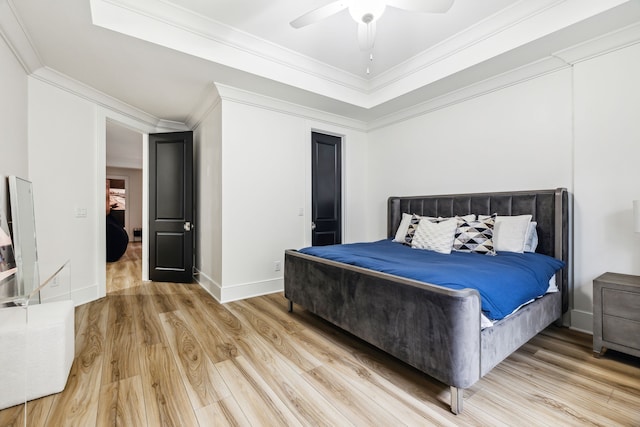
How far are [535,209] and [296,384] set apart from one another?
8.58 ft

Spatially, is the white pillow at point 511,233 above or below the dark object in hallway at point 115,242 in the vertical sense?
above

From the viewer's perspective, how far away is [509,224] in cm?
270

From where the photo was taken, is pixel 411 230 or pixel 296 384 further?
pixel 411 230

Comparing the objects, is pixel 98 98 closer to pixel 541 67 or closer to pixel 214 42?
pixel 214 42

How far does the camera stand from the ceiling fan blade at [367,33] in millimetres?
2176

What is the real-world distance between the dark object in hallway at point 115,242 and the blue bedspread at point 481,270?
17.0 feet

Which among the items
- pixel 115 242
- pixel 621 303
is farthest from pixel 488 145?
pixel 115 242

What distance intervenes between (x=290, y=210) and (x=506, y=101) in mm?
2754

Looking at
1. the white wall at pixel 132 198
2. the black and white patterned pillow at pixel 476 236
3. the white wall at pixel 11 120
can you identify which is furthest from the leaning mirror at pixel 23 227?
the white wall at pixel 132 198

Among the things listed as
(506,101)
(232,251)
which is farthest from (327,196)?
(506,101)

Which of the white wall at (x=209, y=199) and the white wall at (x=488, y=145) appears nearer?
the white wall at (x=488, y=145)

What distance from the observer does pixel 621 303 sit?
198cm

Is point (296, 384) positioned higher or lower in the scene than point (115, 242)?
lower

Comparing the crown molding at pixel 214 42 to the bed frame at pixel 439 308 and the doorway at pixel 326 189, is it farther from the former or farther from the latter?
the bed frame at pixel 439 308
